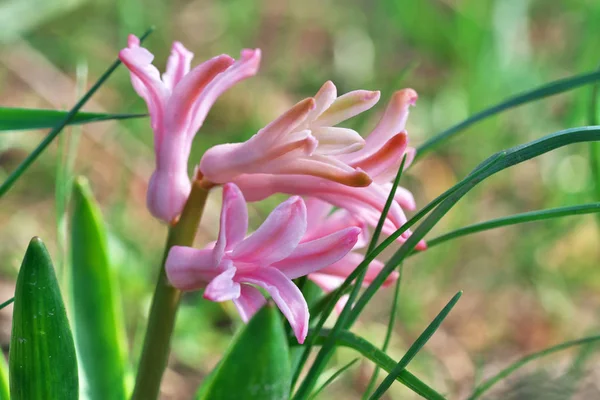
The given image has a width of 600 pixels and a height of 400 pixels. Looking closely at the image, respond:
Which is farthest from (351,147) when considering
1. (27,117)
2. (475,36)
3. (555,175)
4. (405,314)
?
(475,36)

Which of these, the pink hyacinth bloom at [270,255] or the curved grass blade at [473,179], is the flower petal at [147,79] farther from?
the curved grass blade at [473,179]

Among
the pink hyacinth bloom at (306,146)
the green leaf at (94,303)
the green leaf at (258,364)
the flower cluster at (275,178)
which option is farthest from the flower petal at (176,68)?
the green leaf at (258,364)

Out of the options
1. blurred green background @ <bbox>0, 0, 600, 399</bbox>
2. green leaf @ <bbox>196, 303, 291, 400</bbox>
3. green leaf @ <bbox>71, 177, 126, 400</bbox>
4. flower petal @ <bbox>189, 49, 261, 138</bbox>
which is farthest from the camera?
blurred green background @ <bbox>0, 0, 600, 399</bbox>

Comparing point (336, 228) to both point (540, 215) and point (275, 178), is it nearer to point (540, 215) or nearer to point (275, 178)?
point (275, 178)

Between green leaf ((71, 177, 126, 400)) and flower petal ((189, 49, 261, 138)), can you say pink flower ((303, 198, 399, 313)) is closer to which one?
flower petal ((189, 49, 261, 138))

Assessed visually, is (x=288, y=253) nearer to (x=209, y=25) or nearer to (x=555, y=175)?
(x=555, y=175)

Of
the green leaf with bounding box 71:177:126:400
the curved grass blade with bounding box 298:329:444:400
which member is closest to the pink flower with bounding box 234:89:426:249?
the curved grass blade with bounding box 298:329:444:400
